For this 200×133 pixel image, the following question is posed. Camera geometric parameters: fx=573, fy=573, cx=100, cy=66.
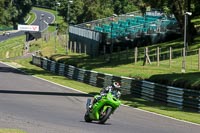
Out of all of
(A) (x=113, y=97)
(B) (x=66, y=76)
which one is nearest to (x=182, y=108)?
(A) (x=113, y=97)

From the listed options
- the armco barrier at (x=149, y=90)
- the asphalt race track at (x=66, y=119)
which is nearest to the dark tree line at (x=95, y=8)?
the armco barrier at (x=149, y=90)

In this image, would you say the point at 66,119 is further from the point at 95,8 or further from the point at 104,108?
the point at 95,8

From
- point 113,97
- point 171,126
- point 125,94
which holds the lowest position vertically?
point 125,94

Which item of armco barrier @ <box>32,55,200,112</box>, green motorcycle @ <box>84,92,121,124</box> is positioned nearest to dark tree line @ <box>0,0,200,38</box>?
armco barrier @ <box>32,55,200,112</box>

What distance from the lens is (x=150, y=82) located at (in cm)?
3159

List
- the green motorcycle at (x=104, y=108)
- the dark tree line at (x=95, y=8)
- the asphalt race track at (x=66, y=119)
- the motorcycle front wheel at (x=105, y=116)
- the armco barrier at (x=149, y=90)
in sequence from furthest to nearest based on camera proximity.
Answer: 1. the dark tree line at (x=95, y=8)
2. the armco barrier at (x=149, y=90)
3. the motorcycle front wheel at (x=105, y=116)
4. the green motorcycle at (x=104, y=108)
5. the asphalt race track at (x=66, y=119)

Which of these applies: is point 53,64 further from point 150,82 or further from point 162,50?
point 150,82

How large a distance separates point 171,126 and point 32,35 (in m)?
90.7

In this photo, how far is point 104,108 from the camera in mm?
17344

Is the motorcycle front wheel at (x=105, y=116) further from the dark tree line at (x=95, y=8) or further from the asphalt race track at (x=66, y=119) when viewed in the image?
the dark tree line at (x=95, y=8)

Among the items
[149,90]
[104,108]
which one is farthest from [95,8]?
[104,108]

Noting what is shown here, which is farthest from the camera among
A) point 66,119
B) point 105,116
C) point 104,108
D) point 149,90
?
point 149,90

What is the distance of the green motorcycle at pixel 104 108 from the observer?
56.1 ft

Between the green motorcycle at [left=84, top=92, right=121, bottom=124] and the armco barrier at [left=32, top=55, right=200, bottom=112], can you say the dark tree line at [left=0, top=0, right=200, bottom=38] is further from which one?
the green motorcycle at [left=84, top=92, right=121, bottom=124]
